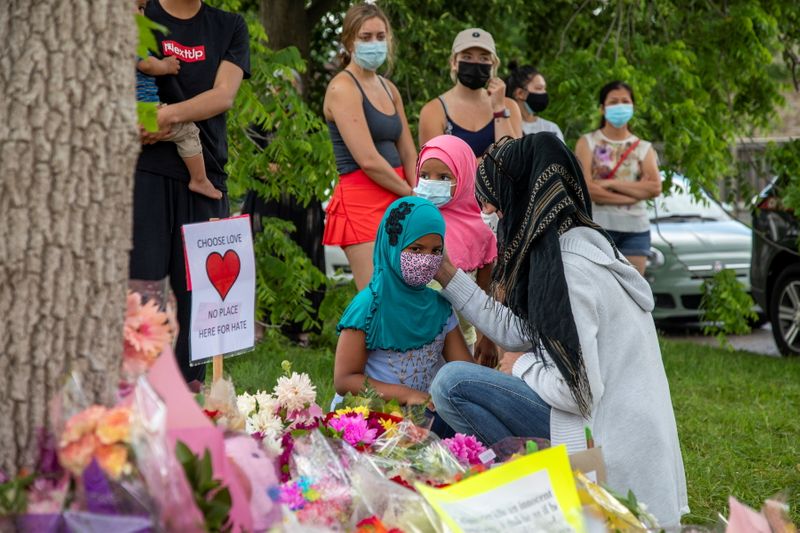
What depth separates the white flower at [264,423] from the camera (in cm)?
294

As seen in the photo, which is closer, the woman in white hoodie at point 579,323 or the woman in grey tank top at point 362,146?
the woman in white hoodie at point 579,323

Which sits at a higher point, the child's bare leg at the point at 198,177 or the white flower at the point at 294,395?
the child's bare leg at the point at 198,177

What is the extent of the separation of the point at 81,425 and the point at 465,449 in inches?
51.0

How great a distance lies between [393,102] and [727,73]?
4.98m

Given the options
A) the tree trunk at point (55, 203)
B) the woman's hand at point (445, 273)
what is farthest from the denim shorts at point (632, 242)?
the tree trunk at point (55, 203)

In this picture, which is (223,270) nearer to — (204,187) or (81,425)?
(204,187)

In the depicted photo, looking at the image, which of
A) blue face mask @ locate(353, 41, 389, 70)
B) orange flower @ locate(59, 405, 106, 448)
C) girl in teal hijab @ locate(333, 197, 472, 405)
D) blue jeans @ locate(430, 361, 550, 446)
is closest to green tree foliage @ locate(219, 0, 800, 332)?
blue face mask @ locate(353, 41, 389, 70)

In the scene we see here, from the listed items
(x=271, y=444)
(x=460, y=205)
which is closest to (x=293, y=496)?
(x=271, y=444)

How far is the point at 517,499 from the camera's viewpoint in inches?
85.1

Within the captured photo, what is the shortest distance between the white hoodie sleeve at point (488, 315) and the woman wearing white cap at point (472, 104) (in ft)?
6.46

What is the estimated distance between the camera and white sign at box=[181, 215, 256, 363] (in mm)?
3471

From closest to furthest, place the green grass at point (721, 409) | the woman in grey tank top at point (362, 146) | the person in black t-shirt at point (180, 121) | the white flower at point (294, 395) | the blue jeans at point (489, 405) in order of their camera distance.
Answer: the white flower at point (294, 395), the blue jeans at point (489, 405), the person in black t-shirt at point (180, 121), the green grass at point (721, 409), the woman in grey tank top at point (362, 146)

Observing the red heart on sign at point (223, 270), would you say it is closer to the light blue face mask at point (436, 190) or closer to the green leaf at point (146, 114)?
the green leaf at point (146, 114)

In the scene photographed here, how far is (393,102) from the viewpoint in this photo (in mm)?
5551
